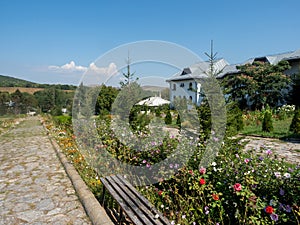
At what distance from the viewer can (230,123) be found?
339 centimetres

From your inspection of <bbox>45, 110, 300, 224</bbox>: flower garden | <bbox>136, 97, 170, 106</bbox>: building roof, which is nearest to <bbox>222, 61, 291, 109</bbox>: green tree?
<bbox>136, 97, 170, 106</bbox>: building roof

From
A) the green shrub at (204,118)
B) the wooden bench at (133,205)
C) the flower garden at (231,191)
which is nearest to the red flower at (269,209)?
the flower garden at (231,191)

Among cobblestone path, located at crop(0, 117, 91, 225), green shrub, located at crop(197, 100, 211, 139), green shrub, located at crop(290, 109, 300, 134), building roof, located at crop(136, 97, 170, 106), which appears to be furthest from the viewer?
green shrub, located at crop(290, 109, 300, 134)

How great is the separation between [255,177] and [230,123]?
4.24ft

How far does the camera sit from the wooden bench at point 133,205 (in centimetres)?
182

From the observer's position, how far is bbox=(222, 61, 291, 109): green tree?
52.6 ft

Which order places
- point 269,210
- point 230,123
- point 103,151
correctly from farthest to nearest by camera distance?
point 103,151
point 230,123
point 269,210

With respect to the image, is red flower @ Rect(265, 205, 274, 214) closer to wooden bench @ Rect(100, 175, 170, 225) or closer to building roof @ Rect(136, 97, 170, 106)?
wooden bench @ Rect(100, 175, 170, 225)

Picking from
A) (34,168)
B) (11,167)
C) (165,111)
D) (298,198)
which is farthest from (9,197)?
(165,111)

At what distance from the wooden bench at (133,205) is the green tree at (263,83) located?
15016 millimetres

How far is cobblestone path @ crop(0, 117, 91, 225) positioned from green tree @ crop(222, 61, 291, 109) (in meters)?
14.5

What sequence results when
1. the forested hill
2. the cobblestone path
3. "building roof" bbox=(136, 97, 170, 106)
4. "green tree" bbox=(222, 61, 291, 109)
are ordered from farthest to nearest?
1. the forested hill
2. "green tree" bbox=(222, 61, 291, 109)
3. "building roof" bbox=(136, 97, 170, 106)
4. the cobblestone path

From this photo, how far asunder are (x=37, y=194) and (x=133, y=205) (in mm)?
1937

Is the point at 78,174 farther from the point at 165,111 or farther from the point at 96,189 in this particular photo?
the point at 165,111
